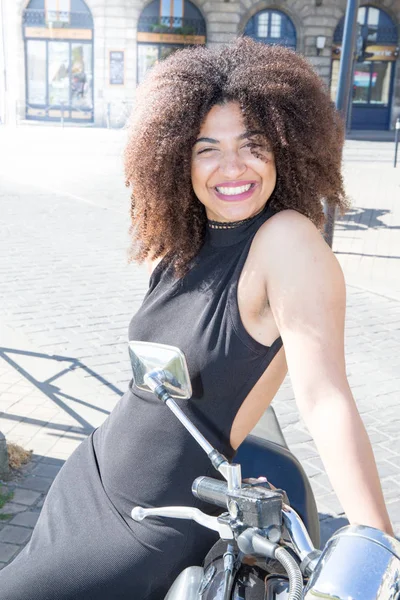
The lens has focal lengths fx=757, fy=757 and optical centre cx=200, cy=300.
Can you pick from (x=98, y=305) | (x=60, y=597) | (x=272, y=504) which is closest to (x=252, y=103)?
(x=272, y=504)

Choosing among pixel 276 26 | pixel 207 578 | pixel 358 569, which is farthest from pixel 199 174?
pixel 276 26

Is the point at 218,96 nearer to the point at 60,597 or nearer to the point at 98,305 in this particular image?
the point at 60,597

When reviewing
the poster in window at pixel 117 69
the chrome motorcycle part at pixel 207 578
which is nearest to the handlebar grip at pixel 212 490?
the chrome motorcycle part at pixel 207 578

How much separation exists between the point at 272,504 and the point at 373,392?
13.7 ft

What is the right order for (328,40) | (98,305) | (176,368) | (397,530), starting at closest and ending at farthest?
(176,368)
(397,530)
(98,305)
(328,40)

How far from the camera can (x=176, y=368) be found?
1360mm

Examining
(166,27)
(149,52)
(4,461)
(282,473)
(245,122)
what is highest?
(166,27)

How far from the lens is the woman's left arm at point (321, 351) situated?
1.32m

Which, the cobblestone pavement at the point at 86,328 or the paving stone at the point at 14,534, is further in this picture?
the cobblestone pavement at the point at 86,328

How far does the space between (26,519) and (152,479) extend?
2071 millimetres

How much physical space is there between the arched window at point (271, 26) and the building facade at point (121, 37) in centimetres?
4

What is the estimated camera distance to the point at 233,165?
1812mm

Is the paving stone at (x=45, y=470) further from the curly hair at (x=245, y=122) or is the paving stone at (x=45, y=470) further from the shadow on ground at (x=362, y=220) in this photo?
the shadow on ground at (x=362, y=220)

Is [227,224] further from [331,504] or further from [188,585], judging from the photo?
[331,504]
